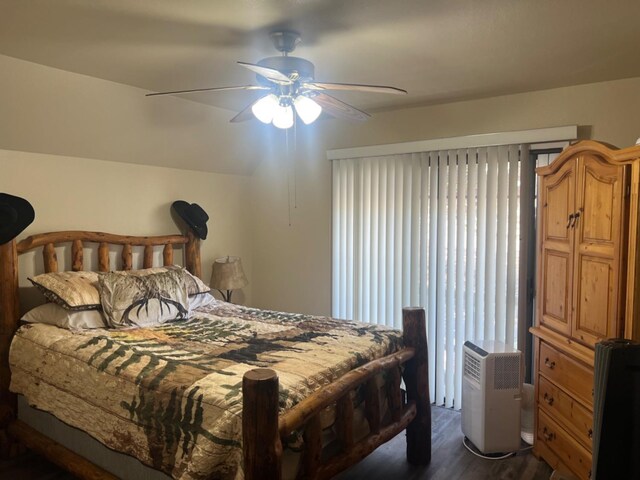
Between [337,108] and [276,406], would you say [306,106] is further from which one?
[276,406]

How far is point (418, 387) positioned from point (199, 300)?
6.00 ft

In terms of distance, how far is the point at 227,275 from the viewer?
13.8ft

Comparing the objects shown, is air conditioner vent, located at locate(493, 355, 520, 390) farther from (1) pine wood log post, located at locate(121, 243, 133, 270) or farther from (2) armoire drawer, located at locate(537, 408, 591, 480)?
(1) pine wood log post, located at locate(121, 243, 133, 270)

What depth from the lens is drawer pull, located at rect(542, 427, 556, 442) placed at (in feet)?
8.81

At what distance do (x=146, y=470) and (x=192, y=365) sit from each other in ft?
1.59

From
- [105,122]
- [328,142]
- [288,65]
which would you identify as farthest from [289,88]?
[328,142]

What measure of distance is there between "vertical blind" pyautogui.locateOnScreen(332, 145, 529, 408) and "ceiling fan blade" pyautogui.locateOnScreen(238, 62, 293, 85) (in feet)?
6.02

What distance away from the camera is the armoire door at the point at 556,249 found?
253cm

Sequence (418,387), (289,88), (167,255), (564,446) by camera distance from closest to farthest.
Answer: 1. (289,88)
2. (564,446)
3. (418,387)
4. (167,255)

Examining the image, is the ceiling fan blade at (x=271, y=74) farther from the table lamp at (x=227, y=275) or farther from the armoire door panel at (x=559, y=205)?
the table lamp at (x=227, y=275)

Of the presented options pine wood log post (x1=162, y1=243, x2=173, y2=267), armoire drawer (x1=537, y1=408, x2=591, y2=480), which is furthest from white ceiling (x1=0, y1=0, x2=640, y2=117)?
armoire drawer (x1=537, y1=408, x2=591, y2=480)

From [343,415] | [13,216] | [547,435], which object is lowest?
[547,435]

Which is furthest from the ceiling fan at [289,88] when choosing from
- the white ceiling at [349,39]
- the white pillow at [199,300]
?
the white pillow at [199,300]

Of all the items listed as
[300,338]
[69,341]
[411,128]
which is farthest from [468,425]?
[69,341]
